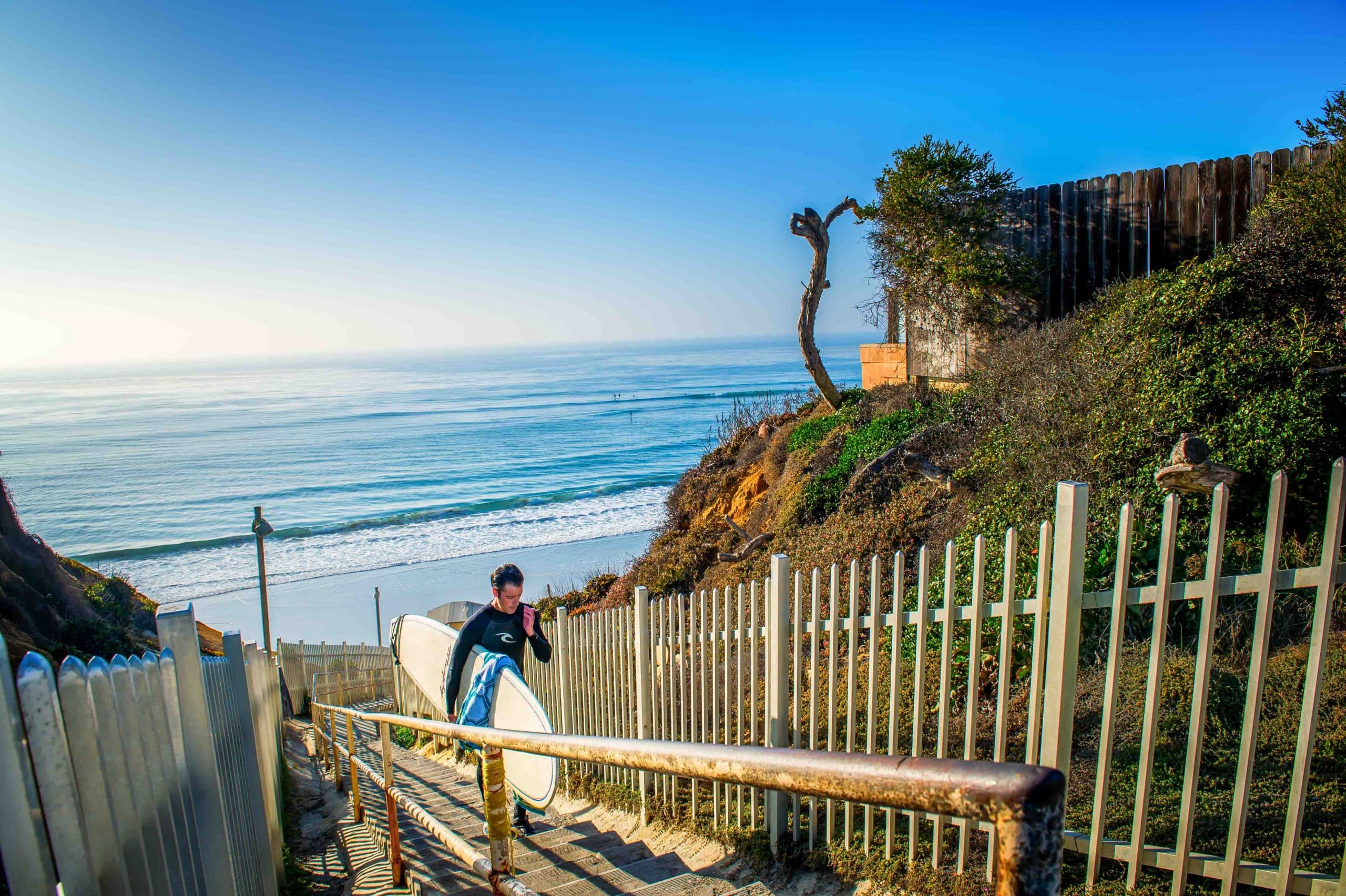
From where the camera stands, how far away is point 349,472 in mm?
43438

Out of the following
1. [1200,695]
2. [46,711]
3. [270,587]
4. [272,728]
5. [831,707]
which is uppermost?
[46,711]

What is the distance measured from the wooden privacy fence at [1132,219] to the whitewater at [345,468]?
26.3 ft

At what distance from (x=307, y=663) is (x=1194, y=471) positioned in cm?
1539

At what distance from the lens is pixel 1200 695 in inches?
102

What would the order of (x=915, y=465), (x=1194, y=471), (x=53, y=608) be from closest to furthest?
(x=1194, y=471) < (x=53, y=608) < (x=915, y=465)

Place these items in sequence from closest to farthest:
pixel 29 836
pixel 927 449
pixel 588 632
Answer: pixel 29 836 < pixel 588 632 < pixel 927 449

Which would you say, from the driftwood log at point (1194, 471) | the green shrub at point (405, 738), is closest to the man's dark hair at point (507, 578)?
the driftwood log at point (1194, 471)

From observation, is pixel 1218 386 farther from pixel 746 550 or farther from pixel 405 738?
pixel 405 738

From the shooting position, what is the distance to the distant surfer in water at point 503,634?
529 centimetres

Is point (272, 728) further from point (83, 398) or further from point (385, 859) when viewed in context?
point (83, 398)

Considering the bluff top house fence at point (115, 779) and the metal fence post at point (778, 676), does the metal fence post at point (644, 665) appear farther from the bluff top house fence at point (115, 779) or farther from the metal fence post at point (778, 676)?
the bluff top house fence at point (115, 779)

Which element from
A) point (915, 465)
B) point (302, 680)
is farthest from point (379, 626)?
point (915, 465)

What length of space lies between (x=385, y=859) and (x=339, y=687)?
476 inches

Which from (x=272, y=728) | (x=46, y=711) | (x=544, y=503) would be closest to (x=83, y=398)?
(x=544, y=503)
